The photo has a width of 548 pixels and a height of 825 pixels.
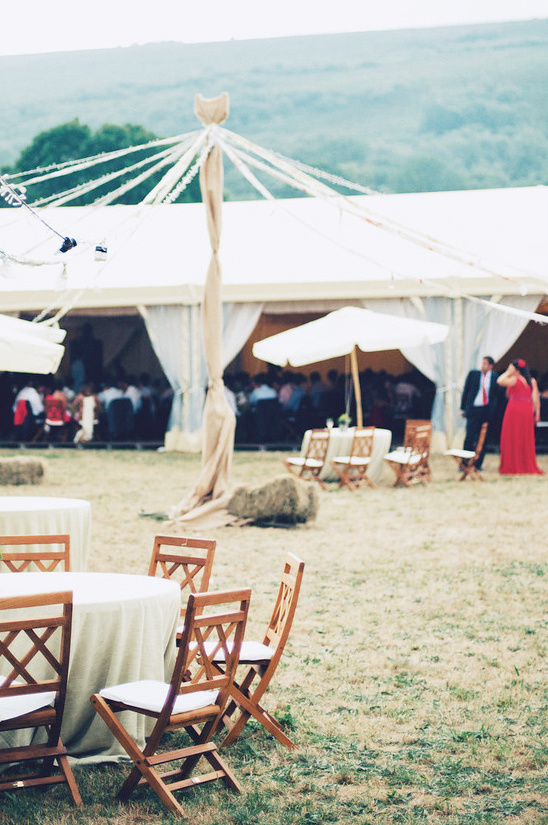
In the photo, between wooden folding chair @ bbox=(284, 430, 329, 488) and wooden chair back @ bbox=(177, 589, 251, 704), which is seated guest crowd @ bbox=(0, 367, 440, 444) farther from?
wooden chair back @ bbox=(177, 589, 251, 704)

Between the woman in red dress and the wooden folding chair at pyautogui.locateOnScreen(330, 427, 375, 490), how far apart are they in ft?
6.42

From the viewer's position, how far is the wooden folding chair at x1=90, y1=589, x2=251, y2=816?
3.22m

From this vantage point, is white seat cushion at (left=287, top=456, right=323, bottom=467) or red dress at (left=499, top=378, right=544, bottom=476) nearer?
white seat cushion at (left=287, top=456, right=323, bottom=467)

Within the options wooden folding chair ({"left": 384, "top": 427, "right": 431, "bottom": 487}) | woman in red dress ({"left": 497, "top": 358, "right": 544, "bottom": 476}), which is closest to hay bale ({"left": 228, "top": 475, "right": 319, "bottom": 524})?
wooden folding chair ({"left": 384, "top": 427, "right": 431, "bottom": 487})

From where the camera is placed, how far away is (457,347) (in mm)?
14969

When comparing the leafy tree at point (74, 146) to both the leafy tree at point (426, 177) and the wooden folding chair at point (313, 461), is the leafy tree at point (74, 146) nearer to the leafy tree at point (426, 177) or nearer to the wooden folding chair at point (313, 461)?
the leafy tree at point (426, 177)

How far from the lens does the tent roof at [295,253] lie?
15.2m

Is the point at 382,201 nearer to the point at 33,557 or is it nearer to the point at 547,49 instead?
the point at 33,557

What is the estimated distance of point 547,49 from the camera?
89.8 metres

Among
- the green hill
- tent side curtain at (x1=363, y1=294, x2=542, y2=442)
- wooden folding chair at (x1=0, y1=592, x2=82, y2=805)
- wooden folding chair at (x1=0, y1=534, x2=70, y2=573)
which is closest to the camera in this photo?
wooden folding chair at (x1=0, y1=592, x2=82, y2=805)

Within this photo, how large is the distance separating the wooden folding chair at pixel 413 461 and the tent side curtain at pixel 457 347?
2.93m

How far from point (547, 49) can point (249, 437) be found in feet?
281

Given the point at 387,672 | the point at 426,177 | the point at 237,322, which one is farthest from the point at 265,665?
the point at 426,177

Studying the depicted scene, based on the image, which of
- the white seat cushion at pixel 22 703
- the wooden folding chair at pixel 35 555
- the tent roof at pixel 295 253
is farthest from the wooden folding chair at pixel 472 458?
the white seat cushion at pixel 22 703
